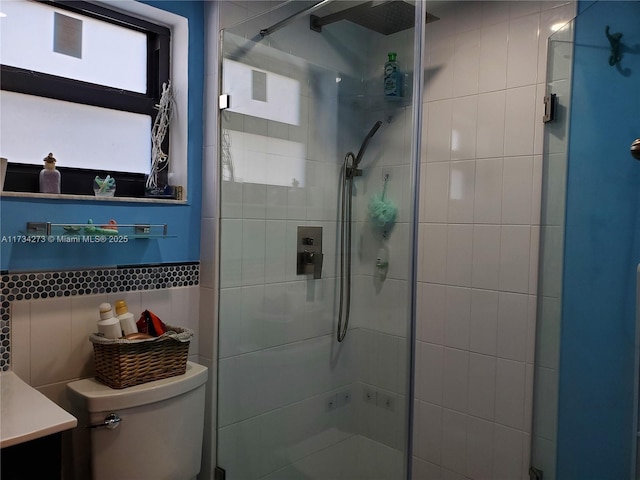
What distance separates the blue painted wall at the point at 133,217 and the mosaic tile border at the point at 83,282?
0.03 m

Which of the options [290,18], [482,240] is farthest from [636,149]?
[290,18]

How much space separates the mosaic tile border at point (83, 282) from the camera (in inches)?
58.8

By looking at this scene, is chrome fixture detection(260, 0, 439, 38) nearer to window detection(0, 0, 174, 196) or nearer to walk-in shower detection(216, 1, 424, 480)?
walk-in shower detection(216, 1, 424, 480)

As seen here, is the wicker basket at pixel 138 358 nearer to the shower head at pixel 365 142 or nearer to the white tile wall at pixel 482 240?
the shower head at pixel 365 142

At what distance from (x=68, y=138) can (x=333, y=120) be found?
0.96m

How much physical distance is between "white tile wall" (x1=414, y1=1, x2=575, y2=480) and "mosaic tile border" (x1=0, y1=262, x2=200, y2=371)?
1.04m

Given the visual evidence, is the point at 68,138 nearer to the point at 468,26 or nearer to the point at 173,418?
the point at 173,418

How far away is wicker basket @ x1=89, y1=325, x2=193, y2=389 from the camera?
1.50m

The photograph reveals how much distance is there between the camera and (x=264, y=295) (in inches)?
76.7

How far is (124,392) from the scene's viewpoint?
149cm

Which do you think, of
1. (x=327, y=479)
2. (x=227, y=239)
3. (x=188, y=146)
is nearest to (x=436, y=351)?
(x=327, y=479)

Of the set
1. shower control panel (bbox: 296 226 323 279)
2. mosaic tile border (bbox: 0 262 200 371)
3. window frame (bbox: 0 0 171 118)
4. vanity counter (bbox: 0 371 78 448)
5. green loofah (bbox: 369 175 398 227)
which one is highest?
window frame (bbox: 0 0 171 118)

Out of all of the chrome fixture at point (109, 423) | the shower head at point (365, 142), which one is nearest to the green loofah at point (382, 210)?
the shower head at point (365, 142)

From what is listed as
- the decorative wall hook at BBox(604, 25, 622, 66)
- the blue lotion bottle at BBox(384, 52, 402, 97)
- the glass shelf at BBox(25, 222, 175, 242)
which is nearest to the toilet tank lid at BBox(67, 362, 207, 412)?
the glass shelf at BBox(25, 222, 175, 242)
